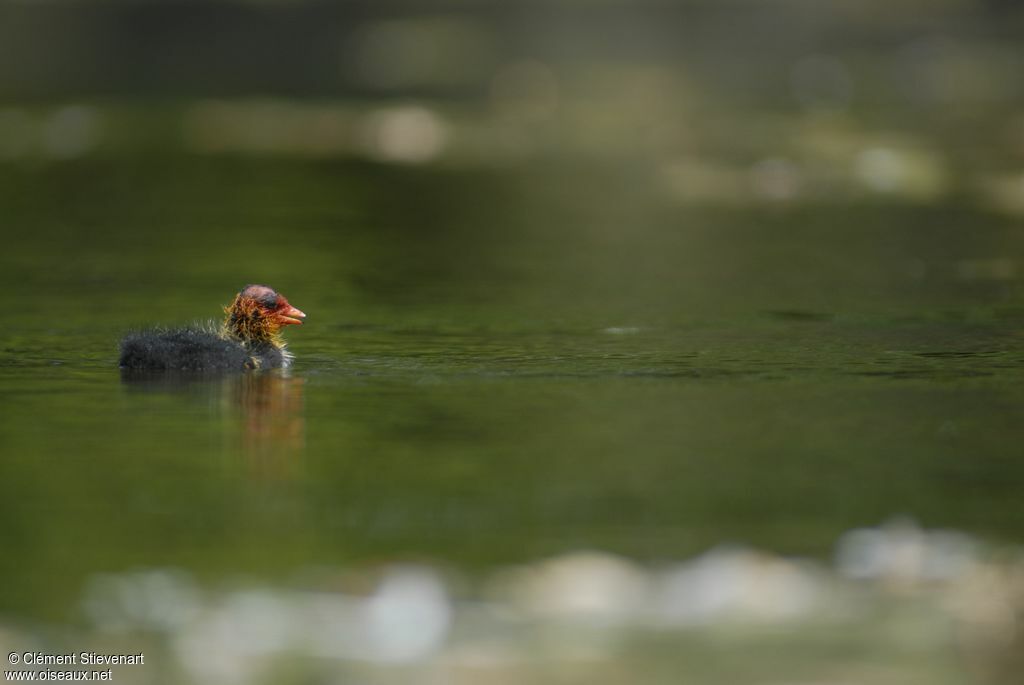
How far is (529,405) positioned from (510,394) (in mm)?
315

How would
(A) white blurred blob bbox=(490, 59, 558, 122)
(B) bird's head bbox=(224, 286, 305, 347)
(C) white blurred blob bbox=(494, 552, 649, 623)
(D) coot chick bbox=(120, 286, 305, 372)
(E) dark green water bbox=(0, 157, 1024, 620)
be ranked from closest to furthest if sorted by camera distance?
(C) white blurred blob bbox=(494, 552, 649, 623) → (E) dark green water bbox=(0, 157, 1024, 620) → (D) coot chick bbox=(120, 286, 305, 372) → (B) bird's head bbox=(224, 286, 305, 347) → (A) white blurred blob bbox=(490, 59, 558, 122)

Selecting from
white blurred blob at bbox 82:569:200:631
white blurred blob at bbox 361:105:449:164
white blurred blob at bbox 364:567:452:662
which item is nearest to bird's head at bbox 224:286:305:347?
white blurred blob at bbox 82:569:200:631

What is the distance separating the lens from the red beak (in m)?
12.2

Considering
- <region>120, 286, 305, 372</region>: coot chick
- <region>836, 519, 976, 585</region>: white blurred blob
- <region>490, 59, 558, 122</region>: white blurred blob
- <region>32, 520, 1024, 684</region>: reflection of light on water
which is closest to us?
<region>32, 520, 1024, 684</region>: reflection of light on water

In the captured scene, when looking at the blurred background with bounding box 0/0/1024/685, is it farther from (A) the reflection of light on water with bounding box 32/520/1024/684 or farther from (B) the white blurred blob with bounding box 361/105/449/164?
(B) the white blurred blob with bounding box 361/105/449/164

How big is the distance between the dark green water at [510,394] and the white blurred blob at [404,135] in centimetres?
588

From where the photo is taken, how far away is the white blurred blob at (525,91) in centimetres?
3005

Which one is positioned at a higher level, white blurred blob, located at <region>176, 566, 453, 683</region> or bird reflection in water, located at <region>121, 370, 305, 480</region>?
bird reflection in water, located at <region>121, 370, 305, 480</region>

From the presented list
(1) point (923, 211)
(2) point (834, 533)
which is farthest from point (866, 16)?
(2) point (834, 533)

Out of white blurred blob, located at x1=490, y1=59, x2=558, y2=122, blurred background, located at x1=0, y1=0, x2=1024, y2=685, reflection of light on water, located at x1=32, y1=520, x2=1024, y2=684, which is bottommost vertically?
reflection of light on water, located at x1=32, y1=520, x2=1024, y2=684

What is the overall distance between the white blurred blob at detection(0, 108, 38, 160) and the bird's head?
1331cm

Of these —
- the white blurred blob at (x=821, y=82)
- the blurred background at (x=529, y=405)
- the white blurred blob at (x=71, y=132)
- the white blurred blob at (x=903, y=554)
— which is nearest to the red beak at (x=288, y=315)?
the blurred background at (x=529, y=405)

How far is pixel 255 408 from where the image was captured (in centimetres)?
1080

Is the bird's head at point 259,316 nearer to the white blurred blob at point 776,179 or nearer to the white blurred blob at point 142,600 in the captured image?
the white blurred blob at point 142,600
